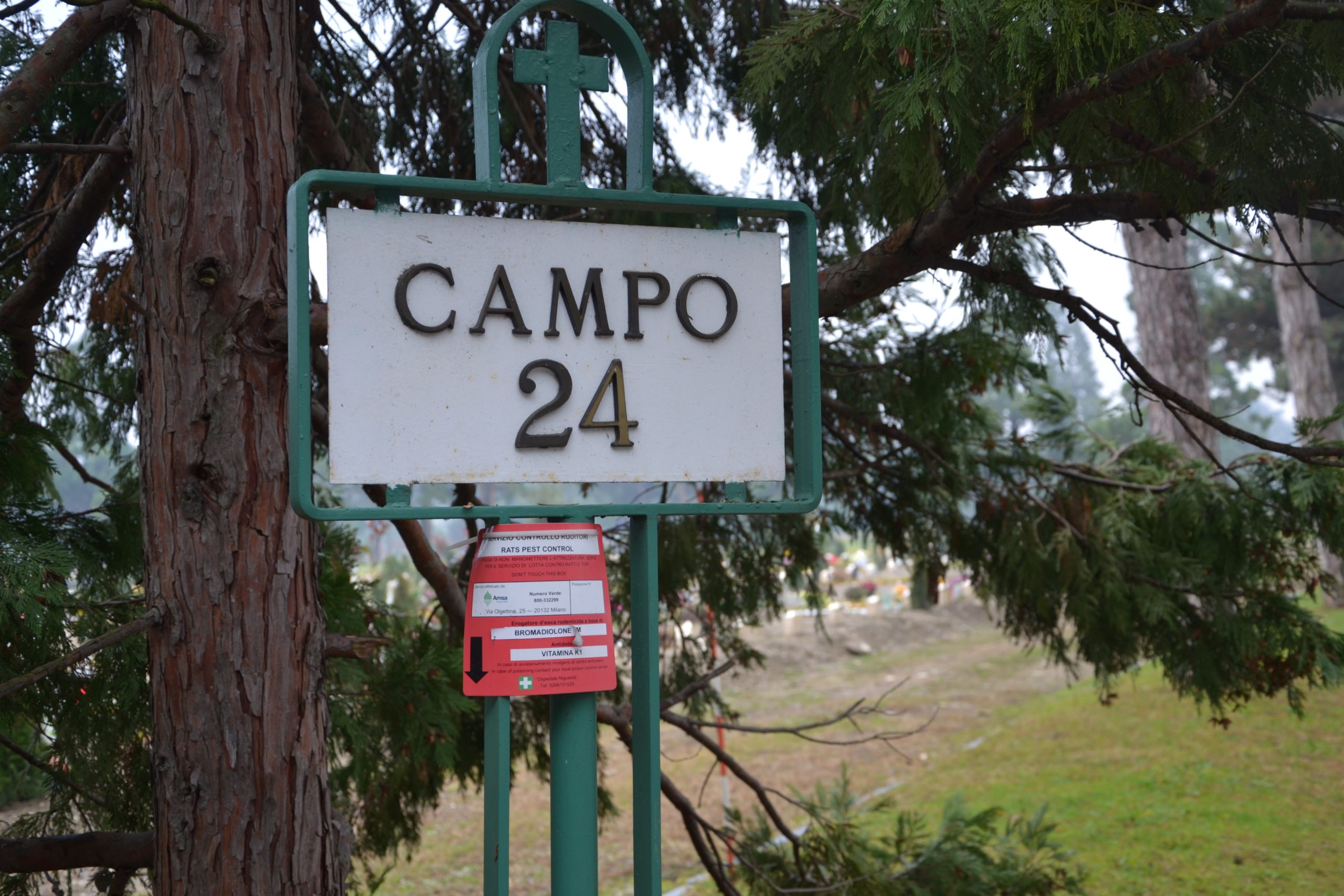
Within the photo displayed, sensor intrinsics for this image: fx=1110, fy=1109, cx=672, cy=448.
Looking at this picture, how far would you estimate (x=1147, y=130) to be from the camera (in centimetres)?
204

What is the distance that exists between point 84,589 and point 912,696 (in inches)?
394

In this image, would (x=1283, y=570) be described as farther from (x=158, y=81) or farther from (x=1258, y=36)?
(x=158, y=81)

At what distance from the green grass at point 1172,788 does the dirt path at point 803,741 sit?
0.61 m

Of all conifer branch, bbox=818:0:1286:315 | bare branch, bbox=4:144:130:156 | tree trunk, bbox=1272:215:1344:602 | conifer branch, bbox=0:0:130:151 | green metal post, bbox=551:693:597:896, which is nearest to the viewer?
green metal post, bbox=551:693:597:896

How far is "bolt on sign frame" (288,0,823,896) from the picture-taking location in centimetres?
137

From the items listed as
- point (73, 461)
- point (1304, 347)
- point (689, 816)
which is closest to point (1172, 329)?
point (1304, 347)

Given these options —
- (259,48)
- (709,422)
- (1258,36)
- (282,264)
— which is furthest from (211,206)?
(1258,36)

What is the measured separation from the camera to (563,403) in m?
1.40

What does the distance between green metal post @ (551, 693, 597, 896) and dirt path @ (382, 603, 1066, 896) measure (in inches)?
64.2

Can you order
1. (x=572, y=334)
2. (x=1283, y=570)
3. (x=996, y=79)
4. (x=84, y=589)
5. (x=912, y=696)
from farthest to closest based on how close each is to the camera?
1. (x=912, y=696)
2. (x=1283, y=570)
3. (x=84, y=589)
4. (x=996, y=79)
5. (x=572, y=334)

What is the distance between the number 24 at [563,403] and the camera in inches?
54.7

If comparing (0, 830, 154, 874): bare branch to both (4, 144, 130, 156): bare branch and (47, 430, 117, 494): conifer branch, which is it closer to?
(47, 430, 117, 494): conifer branch

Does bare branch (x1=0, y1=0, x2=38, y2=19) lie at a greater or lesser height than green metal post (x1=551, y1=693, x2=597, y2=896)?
greater

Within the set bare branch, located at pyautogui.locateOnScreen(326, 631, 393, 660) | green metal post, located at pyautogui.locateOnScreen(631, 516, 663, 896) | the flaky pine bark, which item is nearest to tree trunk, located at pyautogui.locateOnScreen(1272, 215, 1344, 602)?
the flaky pine bark
